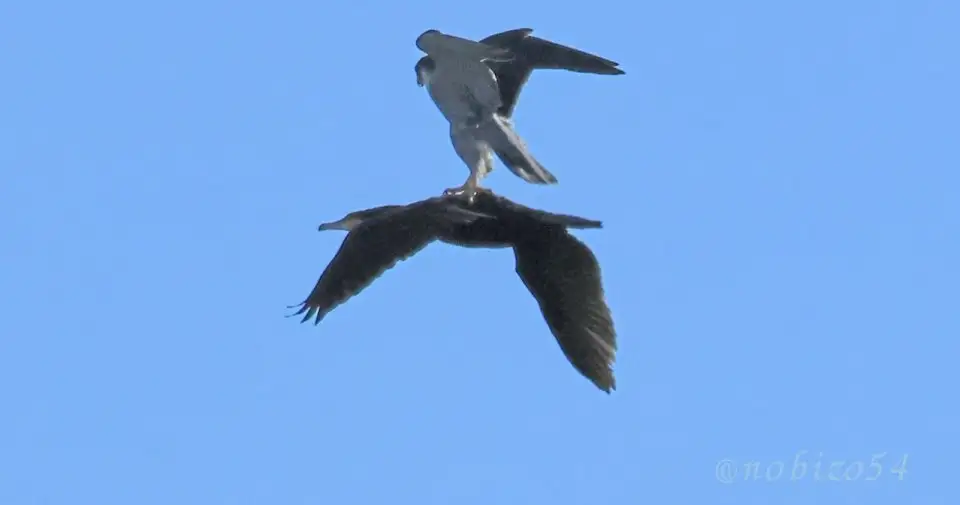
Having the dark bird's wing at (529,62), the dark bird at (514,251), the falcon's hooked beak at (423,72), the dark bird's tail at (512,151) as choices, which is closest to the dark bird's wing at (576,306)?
the dark bird at (514,251)

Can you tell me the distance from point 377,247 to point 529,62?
3704 mm

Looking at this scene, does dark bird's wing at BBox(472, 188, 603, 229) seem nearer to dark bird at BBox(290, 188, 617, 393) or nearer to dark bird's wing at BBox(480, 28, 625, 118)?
dark bird at BBox(290, 188, 617, 393)

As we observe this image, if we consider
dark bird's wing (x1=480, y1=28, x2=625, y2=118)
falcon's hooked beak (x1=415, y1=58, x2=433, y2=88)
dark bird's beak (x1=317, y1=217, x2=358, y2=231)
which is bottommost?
dark bird's beak (x1=317, y1=217, x2=358, y2=231)

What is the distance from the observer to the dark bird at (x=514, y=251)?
23.2m

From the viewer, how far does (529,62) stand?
1026 inches

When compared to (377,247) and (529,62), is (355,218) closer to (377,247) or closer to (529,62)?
(377,247)

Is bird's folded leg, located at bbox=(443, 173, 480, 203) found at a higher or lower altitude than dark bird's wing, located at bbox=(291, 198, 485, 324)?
higher

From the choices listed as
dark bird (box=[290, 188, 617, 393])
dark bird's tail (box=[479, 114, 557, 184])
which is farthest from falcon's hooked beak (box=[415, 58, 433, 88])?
dark bird (box=[290, 188, 617, 393])

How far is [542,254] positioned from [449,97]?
1765mm

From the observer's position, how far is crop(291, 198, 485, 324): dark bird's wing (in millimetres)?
23094

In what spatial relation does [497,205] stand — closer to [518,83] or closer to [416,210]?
[416,210]

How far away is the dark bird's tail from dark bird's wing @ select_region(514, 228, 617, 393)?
2.85 ft

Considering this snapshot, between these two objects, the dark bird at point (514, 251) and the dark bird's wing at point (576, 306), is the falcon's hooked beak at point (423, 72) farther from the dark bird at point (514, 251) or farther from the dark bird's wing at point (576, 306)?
the dark bird's wing at point (576, 306)

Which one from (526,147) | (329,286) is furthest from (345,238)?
(526,147)
